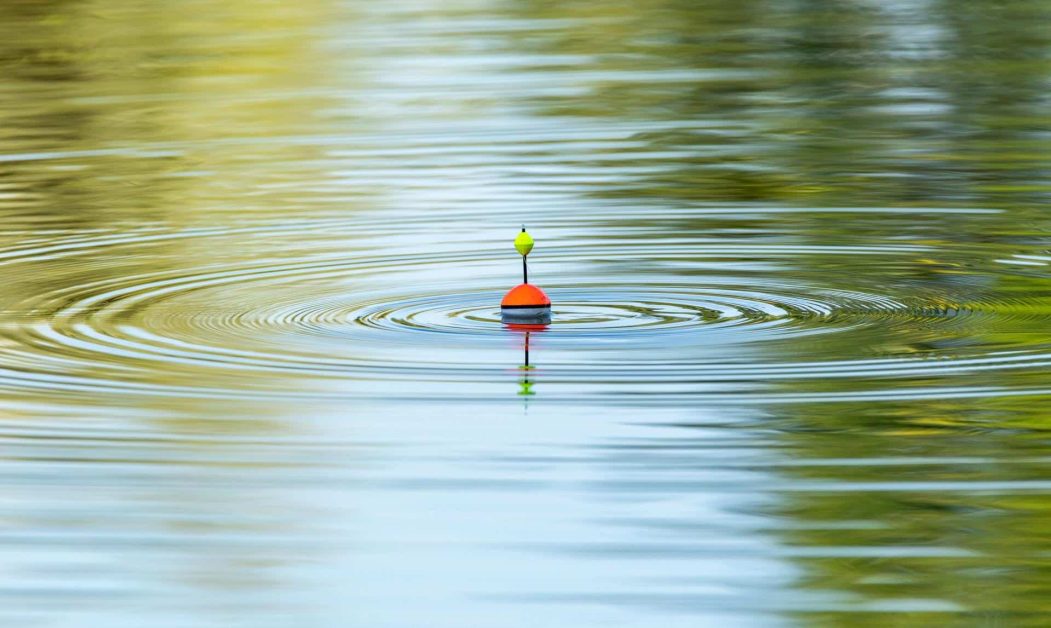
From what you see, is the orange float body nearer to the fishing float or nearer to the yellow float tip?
the fishing float

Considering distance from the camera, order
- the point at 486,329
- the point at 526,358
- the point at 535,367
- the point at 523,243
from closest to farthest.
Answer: the point at 535,367
the point at 526,358
the point at 523,243
the point at 486,329

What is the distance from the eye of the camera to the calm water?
508 centimetres

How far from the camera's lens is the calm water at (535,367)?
16.7 feet

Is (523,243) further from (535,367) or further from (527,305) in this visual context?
(535,367)

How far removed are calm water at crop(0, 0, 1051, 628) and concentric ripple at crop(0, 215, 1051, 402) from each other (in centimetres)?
3

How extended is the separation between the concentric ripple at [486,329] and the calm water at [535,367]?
25 millimetres

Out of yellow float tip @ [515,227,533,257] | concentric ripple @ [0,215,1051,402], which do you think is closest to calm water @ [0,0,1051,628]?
concentric ripple @ [0,215,1051,402]

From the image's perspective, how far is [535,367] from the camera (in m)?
7.32

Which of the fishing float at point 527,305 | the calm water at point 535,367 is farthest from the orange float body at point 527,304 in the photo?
the calm water at point 535,367

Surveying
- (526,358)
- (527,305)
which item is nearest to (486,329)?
(527,305)

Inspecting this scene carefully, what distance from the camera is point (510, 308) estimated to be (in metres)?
8.11

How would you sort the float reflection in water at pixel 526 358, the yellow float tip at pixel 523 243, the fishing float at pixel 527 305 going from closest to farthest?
the float reflection in water at pixel 526 358
the yellow float tip at pixel 523 243
the fishing float at pixel 527 305

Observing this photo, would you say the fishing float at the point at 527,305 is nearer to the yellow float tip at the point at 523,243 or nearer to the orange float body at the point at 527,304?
the orange float body at the point at 527,304

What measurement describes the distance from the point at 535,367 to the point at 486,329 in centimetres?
75
